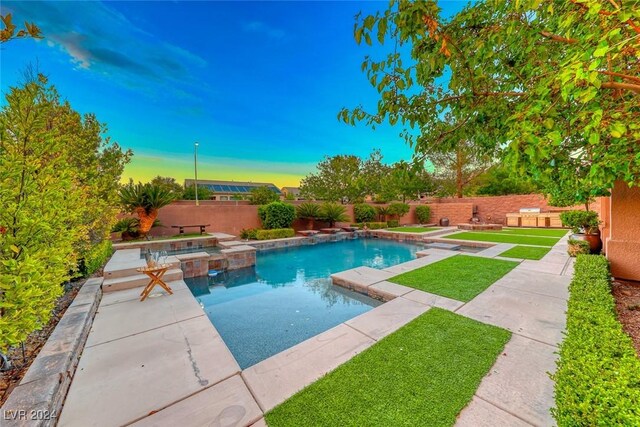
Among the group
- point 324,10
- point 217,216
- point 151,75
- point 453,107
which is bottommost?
point 217,216

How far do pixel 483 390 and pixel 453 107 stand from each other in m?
2.79

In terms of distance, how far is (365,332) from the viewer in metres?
2.96

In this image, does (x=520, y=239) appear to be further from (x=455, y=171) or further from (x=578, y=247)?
(x=455, y=171)

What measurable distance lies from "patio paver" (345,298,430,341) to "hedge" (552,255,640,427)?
1.61 metres

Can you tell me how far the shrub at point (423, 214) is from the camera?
18.4 m

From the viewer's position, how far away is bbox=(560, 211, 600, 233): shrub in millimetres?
6452

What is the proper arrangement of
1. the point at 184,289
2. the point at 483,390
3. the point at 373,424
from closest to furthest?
1. the point at 373,424
2. the point at 483,390
3. the point at 184,289

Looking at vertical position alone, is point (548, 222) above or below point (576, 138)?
below

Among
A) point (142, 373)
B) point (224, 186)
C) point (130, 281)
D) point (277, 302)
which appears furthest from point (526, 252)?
point (224, 186)

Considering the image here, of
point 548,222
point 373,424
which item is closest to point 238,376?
point 373,424

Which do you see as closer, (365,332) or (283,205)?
(365,332)

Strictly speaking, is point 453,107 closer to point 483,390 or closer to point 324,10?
point 483,390

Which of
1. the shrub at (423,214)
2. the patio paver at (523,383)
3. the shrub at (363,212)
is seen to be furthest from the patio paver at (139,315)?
the shrub at (423,214)

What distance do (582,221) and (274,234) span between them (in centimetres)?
1109
